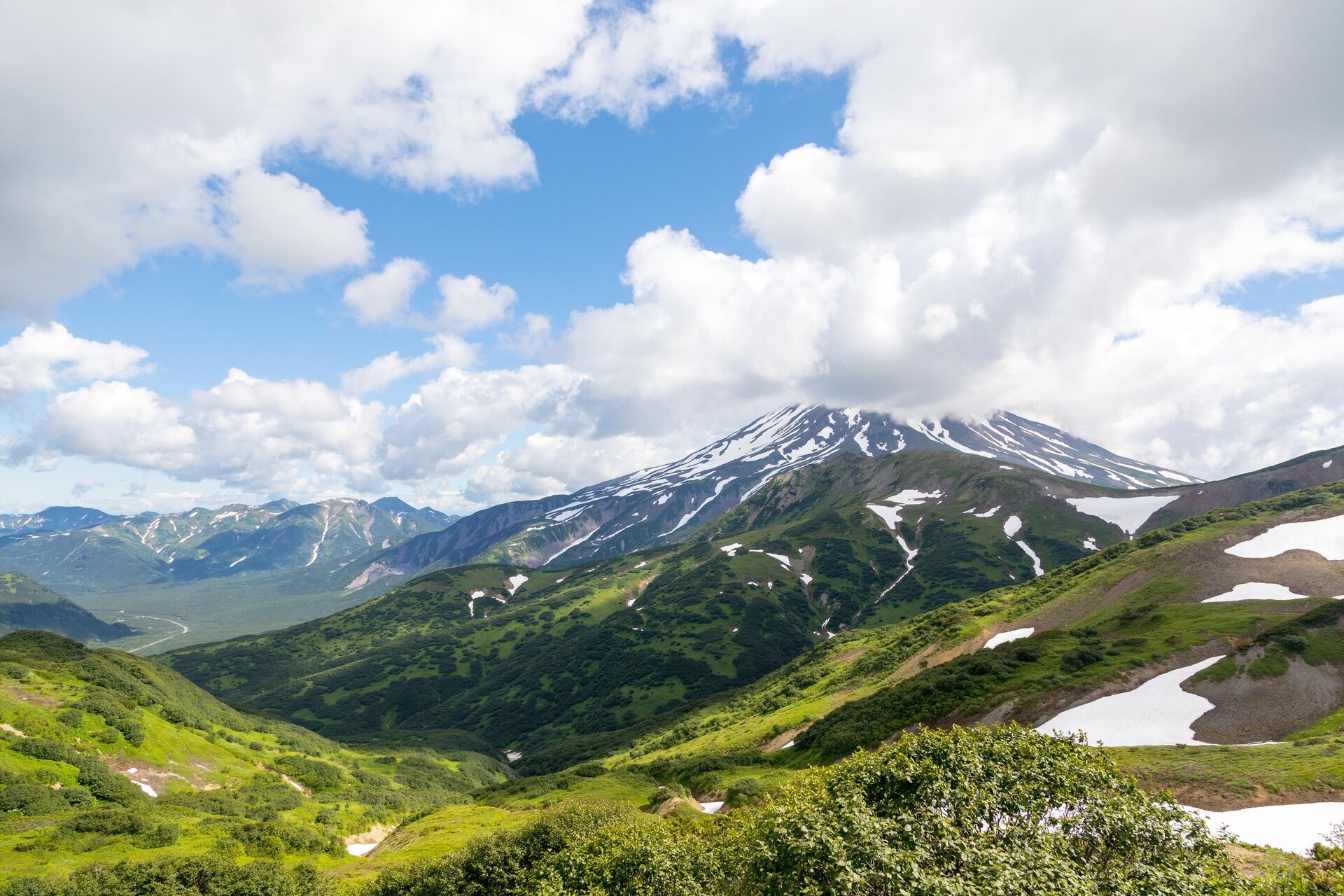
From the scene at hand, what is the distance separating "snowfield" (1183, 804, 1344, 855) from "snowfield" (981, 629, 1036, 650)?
49.7 m

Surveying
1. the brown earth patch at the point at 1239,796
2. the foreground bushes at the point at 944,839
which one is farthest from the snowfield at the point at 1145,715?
the foreground bushes at the point at 944,839

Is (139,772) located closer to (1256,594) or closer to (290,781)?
(290,781)

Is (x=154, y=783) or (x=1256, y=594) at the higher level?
(x=154, y=783)

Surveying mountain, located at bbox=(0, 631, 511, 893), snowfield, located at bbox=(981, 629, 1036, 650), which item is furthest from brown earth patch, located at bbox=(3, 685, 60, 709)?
snowfield, located at bbox=(981, 629, 1036, 650)

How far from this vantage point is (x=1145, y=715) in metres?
53.3

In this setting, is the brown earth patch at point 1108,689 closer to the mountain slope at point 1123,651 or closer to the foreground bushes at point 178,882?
the mountain slope at point 1123,651

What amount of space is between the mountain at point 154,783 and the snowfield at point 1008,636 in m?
85.9

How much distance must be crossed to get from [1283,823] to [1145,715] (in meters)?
22.5

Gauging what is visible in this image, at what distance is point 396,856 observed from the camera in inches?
2466

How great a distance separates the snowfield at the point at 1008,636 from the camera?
83.9m

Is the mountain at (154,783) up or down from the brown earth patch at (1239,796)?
up

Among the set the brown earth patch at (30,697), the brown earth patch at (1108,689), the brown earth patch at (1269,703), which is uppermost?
the brown earth patch at (30,697)

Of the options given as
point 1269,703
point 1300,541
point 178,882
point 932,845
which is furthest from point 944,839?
point 1300,541

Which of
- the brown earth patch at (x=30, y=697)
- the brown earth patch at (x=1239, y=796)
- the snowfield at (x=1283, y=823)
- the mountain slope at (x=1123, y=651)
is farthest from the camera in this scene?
the brown earth patch at (x=30, y=697)
